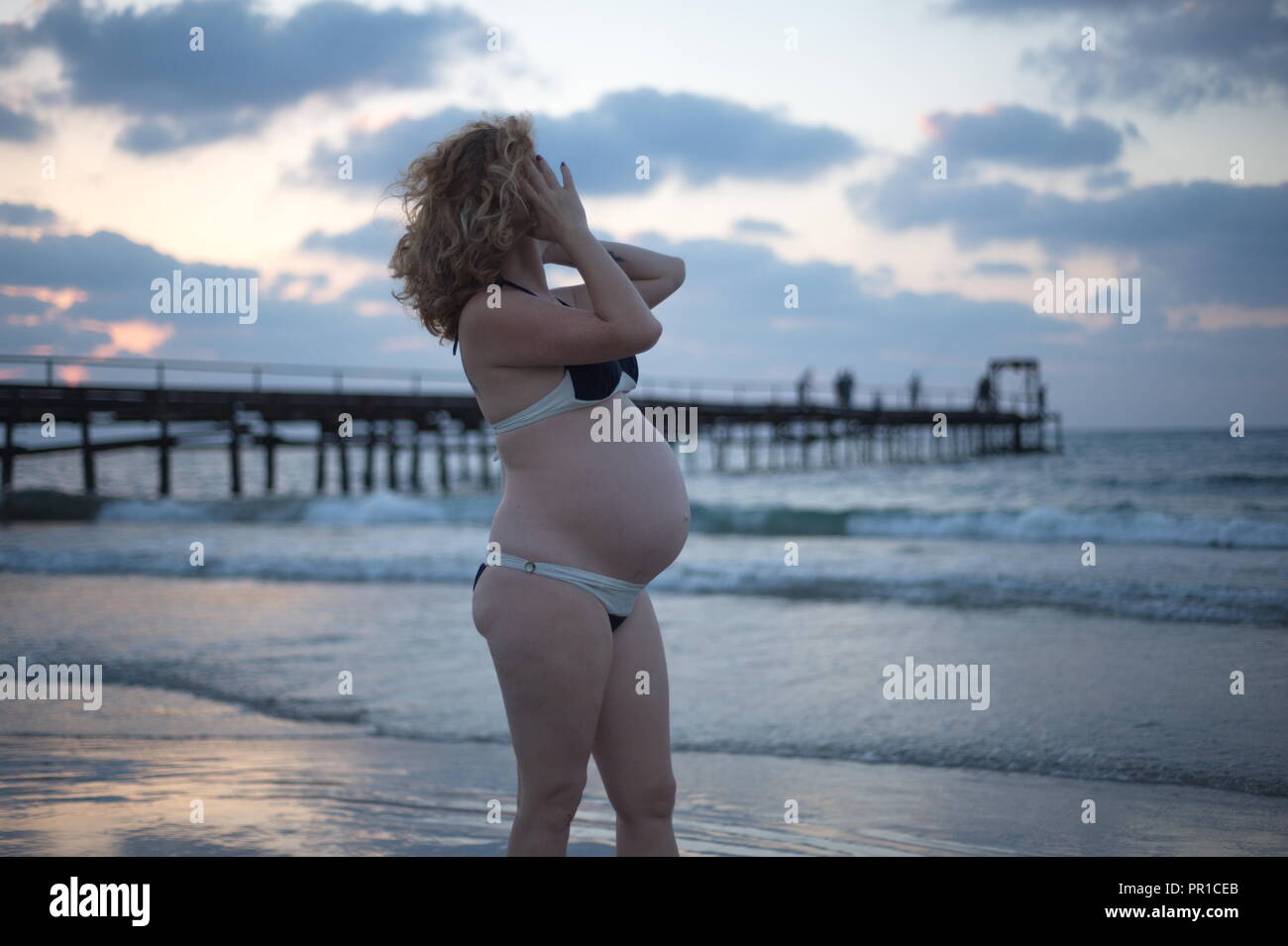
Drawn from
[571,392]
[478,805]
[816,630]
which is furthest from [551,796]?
[816,630]

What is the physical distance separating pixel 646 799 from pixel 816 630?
5.95m

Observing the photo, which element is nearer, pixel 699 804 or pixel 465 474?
pixel 699 804

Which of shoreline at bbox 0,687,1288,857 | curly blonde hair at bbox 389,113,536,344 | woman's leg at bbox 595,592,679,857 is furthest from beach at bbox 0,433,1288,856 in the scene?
curly blonde hair at bbox 389,113,536,344

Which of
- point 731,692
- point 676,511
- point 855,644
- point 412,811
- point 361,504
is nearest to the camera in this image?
point 676,511

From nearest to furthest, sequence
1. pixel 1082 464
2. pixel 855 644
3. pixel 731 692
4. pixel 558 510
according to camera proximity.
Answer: pixel 558 510 < pixel 731 692 < pixel 855 644 < pixel 1082 464

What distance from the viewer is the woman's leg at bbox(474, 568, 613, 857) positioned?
2023 millimetres

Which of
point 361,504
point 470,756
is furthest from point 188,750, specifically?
point 361,504

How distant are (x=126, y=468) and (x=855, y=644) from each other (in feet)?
169

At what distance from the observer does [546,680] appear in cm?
203

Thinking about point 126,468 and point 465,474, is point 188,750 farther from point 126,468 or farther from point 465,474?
point 126,468

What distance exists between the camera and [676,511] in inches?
87.0

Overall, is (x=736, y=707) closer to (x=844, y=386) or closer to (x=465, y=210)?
(x=465, y=210)
